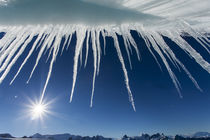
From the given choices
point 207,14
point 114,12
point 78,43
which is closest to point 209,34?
point 207,14

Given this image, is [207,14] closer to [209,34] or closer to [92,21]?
[209,34]

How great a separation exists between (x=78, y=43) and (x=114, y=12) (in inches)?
73.9

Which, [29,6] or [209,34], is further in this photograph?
[209,34]

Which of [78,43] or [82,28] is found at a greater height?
[82,28]

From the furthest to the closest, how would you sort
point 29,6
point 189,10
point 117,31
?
point 117,31 → point 189,10 → point 29,6

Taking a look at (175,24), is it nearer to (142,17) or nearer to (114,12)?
(142,17)

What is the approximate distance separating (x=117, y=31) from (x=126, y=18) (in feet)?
2.12

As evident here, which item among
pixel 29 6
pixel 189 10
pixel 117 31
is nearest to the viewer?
pixel 29 6

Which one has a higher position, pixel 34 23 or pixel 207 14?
pixel 207 14

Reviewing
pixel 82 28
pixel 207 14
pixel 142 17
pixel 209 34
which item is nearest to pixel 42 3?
pixel 82 28

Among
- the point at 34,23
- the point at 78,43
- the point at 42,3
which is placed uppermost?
the point at 42,3

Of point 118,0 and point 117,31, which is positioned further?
point 117,31

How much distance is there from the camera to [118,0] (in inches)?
298

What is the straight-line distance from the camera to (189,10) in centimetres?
787
